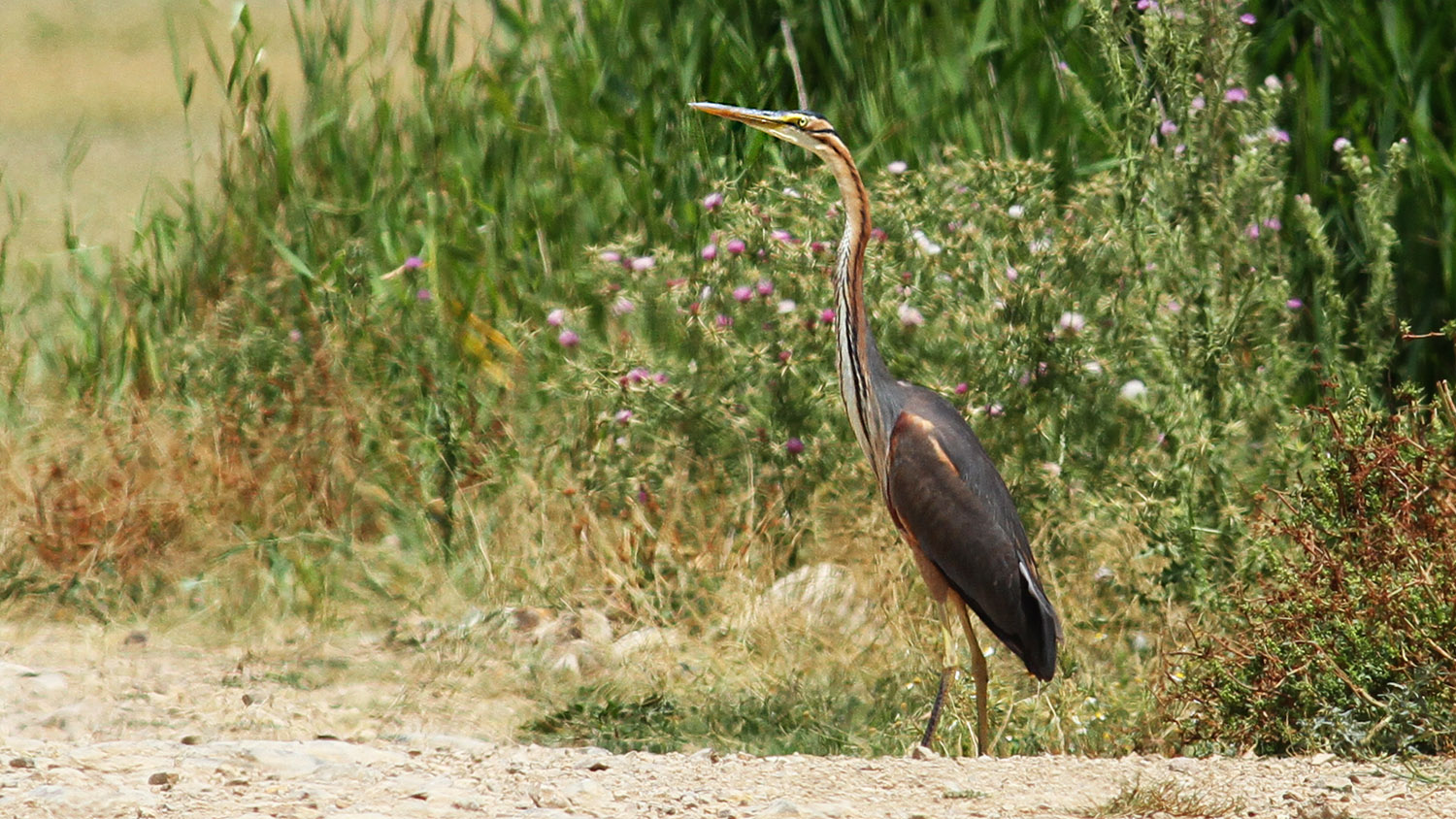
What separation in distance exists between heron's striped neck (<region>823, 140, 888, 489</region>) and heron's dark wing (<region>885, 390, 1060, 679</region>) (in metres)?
0.10

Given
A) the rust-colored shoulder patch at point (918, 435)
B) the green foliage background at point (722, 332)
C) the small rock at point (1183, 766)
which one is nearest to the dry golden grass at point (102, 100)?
the green foliage background at point (722, 332)

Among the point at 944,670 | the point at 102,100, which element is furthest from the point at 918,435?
the point at 102,100

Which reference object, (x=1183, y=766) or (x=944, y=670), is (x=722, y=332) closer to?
(x=944, y=670)

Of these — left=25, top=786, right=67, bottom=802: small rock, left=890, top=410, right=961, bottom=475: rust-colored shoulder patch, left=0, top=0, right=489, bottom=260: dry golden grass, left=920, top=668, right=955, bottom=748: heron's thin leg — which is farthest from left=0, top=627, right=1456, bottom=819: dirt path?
left=0, top=0, right=489, bottom=260: dry golden grass

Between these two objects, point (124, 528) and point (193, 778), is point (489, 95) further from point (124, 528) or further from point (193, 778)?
point (193, 778)

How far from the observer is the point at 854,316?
16.3ft

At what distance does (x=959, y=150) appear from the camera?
596 cm

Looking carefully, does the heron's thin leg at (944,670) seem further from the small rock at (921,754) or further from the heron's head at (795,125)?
the heron's head at (795,125)

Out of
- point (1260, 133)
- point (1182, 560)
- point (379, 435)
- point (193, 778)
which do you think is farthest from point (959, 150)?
point (193, 778)

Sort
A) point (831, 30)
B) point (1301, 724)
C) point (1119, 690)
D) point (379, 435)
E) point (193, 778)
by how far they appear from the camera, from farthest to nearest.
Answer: point (831, 30)
point (379, 435)
point (1119, 690)
point (1301, 724)
point (193, 778)

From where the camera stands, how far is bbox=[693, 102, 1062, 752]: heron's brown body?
471 centimetres

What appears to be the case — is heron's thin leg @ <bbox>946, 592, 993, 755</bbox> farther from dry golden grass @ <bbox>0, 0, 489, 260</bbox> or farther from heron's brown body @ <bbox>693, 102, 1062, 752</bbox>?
dry golden grass @ <bbox>0, 0, 489, 260</bbox>

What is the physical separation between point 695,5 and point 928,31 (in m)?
1.03

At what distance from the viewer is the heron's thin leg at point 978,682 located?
15.3 feet
